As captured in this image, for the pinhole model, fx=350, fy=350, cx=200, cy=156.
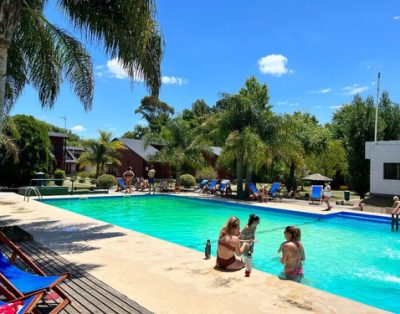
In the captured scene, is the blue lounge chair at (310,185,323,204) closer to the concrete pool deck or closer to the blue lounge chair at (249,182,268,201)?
the blue lounge chair at (249,182,268,201)

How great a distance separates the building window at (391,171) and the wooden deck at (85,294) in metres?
17.8

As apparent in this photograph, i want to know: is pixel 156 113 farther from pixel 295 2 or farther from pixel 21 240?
pixel 21 240

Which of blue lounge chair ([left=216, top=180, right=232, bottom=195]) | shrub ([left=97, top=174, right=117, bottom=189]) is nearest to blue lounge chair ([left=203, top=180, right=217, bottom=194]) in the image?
blue lounge chair ([left=216, top=180, right=232, bottom=195])

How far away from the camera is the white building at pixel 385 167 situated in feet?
61.2

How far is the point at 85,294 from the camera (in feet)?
15.4

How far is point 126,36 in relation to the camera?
25.8 feet

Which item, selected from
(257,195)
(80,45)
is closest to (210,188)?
(257,195)

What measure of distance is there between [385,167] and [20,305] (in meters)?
19.7

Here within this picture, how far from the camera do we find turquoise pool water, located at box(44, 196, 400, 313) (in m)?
7.61

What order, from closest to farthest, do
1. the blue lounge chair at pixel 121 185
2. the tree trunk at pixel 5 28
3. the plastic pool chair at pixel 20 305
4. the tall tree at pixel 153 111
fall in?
the plastic pool chair at pixel 20 305 < the tree trunk at pixel 5 28 < the blue lounge chair at pixel 121 185 < the tall tree at pixel 153 111

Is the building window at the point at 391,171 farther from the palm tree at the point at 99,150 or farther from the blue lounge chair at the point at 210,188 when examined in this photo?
the palm tree at the point at 99,150

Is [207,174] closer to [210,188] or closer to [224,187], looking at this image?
[210,188]

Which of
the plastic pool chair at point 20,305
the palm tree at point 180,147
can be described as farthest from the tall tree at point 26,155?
the plastic pool chair at point 20,305

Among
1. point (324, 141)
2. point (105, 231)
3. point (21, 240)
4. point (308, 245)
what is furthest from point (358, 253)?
point (324, 141)
